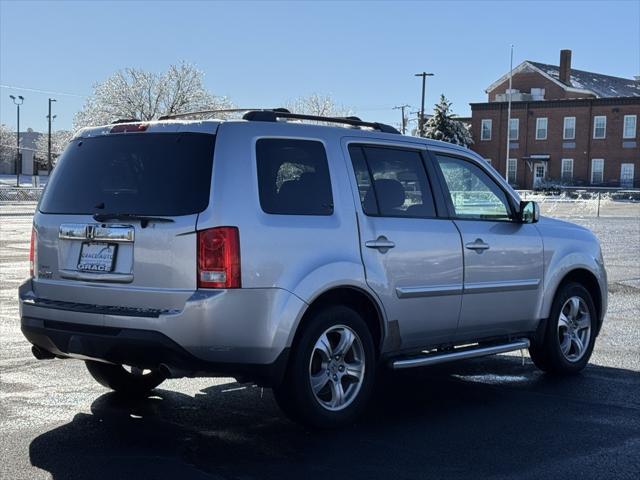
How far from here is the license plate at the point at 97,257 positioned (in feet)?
17.5

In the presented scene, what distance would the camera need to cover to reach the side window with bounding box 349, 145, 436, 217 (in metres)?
5.98

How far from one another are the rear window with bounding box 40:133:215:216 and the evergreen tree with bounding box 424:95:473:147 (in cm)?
6180

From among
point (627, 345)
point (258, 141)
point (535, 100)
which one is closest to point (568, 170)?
point (535, 100)

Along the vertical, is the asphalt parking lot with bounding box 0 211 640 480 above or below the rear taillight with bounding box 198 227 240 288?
below

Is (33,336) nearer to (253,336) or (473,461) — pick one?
(253,336)

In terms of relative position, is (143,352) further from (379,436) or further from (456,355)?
(456,355)

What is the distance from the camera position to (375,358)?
19.7 ft

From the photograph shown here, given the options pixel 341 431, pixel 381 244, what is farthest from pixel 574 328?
pixel 341 431

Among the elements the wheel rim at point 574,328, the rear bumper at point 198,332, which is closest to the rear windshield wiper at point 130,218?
the rear bumper at point 198,332

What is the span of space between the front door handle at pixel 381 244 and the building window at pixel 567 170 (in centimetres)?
6400

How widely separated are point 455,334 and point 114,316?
2.64 metres

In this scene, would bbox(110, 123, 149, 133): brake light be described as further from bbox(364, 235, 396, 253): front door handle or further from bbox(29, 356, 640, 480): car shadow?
bbox(29, 356, 640, 480): car shadow

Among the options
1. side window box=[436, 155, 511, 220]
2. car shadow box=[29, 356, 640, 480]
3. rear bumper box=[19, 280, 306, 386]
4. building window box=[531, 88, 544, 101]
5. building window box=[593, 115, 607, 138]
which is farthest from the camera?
building window box=[531, 88, 544, 101]

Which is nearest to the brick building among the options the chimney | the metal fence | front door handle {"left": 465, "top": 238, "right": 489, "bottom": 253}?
the chimney
